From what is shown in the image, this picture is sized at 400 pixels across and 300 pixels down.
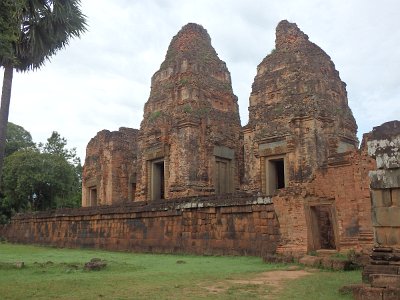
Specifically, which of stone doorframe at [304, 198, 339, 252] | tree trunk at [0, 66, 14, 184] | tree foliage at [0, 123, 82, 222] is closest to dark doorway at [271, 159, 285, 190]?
stone doorframe at [304, 198, 339, 252]

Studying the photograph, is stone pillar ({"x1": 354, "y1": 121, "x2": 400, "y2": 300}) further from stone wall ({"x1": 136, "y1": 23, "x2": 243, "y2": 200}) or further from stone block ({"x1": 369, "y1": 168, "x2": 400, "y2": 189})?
stone wall ({"x1": 136, "y1": 23, "x2": 243, "y2": 200})

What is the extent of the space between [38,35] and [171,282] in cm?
766

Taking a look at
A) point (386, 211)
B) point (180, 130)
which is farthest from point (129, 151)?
point (386, 211)

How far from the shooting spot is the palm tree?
35.7 feet

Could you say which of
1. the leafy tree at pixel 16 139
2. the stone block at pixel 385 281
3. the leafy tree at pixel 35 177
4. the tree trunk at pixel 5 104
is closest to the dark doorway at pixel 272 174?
the tree trunk at pixel 5 104

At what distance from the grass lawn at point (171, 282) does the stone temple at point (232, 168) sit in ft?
5.00

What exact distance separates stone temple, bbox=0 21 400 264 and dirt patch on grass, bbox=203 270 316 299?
1834 millimetres

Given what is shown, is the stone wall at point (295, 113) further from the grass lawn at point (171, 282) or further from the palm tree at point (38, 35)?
the palm tree at point (38, 35)

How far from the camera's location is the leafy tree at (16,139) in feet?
113

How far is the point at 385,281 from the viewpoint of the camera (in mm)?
5730

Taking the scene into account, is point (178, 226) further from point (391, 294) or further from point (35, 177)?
point (35, 177)

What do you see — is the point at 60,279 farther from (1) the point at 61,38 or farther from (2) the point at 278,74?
(2) the point at 278,74

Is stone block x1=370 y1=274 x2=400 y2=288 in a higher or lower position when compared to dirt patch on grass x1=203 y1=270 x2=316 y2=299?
higher

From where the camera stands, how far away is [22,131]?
1427 inches
